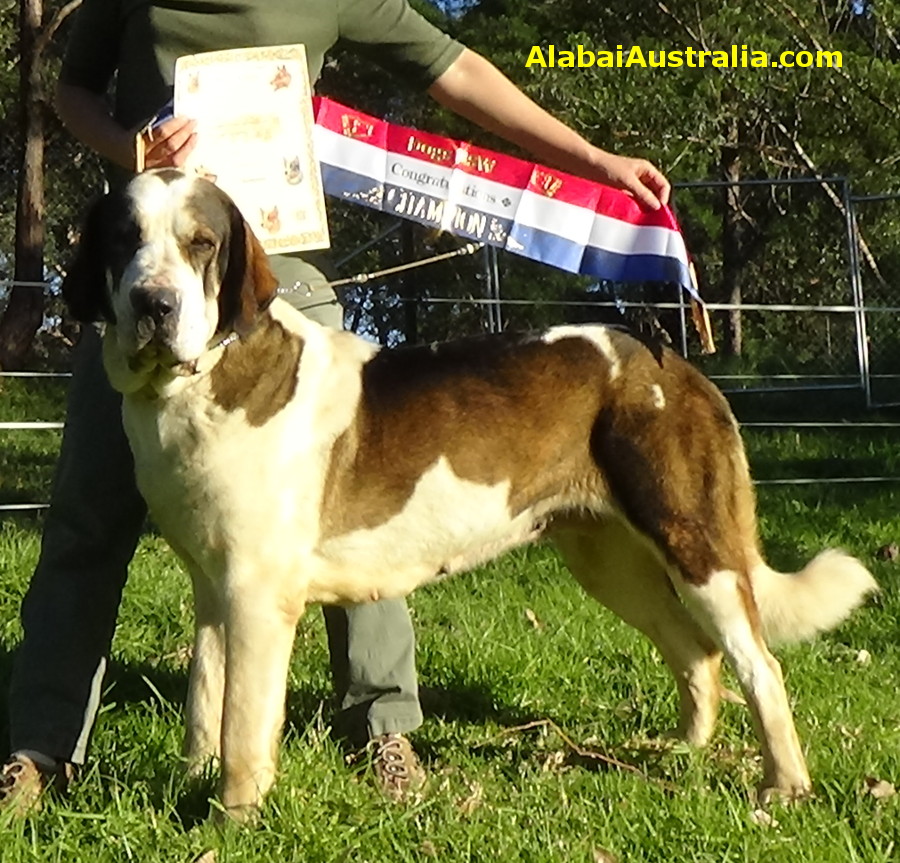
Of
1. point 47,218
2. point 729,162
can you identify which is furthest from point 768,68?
point 47,218

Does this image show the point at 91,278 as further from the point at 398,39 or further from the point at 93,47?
the point at 398,39

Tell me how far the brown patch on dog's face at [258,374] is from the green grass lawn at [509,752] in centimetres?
93

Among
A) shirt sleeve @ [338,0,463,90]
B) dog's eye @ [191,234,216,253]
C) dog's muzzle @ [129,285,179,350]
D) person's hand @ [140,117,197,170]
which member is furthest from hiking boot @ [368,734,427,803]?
shirt sleeve @ [338,0,463,90]

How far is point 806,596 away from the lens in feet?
12.3

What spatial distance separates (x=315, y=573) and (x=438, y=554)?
373 mm

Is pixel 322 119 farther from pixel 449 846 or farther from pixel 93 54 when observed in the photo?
pixel 449 846

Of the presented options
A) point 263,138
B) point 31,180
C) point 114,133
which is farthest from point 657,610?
point 31,180

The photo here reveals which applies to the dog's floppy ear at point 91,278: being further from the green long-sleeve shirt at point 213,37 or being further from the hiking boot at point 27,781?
the hiking boot at point 27,781

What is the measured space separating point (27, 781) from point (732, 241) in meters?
16.5

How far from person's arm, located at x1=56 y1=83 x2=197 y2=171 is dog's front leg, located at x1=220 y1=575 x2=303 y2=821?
1.06 m

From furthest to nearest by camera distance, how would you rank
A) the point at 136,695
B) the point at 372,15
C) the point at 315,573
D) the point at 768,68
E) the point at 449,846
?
1. the point at 768,68
2. the point at 136,695
3. the point at 372,15
4. the point at 315,573
5. the point at 449,846

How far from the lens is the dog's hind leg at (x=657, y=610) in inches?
155

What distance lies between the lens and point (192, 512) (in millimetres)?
3123

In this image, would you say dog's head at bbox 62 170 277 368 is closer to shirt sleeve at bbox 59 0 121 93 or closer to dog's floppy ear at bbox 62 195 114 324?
dog's floppy ear at bbox 62 195 114 324
